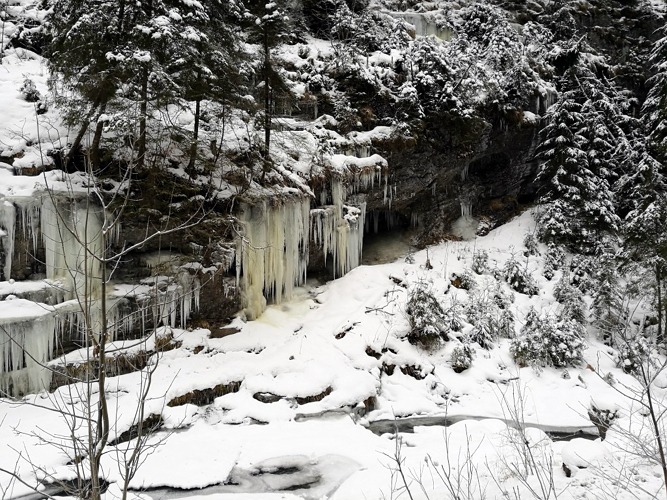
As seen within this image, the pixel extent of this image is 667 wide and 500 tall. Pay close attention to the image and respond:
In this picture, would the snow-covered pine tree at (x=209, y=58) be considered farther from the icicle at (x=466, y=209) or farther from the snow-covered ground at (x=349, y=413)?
the icicle at (x=466, y=209)

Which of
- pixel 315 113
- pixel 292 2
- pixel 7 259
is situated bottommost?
pixel 7 259

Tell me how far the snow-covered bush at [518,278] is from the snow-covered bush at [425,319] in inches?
125

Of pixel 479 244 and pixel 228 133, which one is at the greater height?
pixel 228 133

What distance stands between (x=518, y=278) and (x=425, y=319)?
165 inches

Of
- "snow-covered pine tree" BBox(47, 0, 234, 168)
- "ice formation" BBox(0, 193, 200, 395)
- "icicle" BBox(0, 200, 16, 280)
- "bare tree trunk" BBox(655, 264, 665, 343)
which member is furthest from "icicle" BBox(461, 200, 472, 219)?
"icicle" BBox(0, 200, 16, 280)

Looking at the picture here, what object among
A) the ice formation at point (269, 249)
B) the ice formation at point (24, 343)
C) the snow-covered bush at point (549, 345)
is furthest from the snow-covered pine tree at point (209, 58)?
the snow-covered bush at point (549, 345)

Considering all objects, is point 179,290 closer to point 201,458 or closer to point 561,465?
point 201,458

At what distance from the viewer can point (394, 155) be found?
42.4 feet

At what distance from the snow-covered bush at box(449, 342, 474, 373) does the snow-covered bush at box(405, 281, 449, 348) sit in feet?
1.57

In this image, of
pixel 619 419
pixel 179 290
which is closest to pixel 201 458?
pixel 179 290

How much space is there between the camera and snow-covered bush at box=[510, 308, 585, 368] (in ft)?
31.9

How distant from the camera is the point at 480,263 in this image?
42.8ft

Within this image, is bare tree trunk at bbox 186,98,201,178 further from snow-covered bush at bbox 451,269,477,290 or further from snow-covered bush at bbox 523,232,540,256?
snow-covered bush at bbox 523,232,540,256

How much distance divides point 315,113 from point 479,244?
7.06m
